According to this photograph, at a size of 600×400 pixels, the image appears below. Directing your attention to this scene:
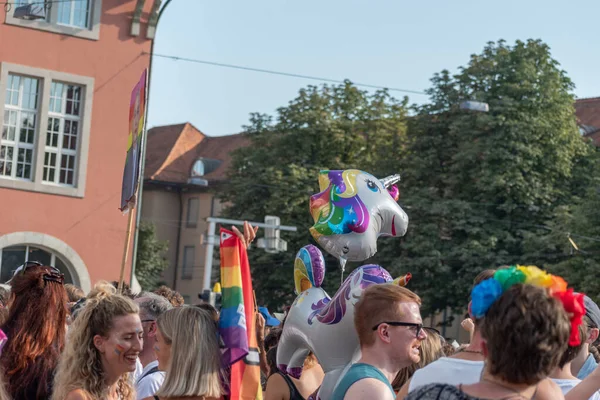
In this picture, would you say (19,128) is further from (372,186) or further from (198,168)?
(198,168)

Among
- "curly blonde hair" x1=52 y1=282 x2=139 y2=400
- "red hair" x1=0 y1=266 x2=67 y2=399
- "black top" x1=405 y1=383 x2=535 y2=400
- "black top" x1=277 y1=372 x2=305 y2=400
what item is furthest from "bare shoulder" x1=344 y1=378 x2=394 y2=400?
"black top" x1=277 y1=372 x2=305 y2=400

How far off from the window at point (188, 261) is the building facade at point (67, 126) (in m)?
38.6

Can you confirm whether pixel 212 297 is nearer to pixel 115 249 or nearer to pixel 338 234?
pixel 115 249

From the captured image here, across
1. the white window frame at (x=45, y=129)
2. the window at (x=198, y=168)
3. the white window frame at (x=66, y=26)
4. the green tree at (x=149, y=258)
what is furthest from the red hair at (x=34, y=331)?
the window at (x=198, y=168)

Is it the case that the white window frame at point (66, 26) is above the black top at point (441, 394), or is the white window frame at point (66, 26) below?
above

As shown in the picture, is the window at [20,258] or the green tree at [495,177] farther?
the green tree at [495,177]

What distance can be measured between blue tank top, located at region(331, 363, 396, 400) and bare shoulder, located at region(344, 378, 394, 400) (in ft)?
0.07

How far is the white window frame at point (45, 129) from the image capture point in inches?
1136

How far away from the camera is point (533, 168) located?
39.3 metres

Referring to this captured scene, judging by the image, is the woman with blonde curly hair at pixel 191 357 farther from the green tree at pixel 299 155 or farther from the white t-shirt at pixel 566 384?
the green tree at pixel 299 155

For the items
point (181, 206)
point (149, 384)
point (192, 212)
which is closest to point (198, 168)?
point (181, 206)

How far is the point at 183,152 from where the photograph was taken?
73688mm

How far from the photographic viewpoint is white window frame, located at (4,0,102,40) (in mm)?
28797

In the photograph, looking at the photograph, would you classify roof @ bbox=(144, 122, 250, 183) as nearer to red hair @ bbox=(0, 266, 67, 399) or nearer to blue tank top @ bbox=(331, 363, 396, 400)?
red hair @ bbox=(0, 266, 67, 399)
